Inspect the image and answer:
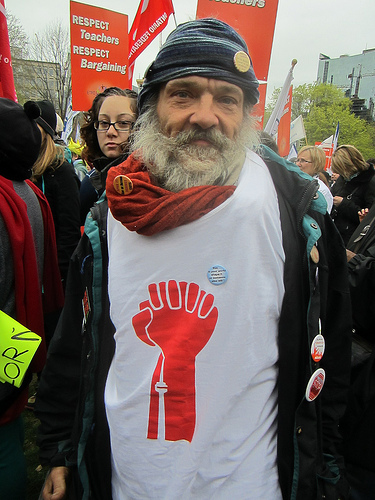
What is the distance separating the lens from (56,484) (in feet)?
4.27

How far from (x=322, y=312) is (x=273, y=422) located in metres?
0.37

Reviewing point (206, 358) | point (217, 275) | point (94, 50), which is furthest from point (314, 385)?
point (94, 50)

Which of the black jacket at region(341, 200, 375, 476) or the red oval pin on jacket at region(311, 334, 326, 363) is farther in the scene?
the black jacket at region(341, 200, 375, 476)

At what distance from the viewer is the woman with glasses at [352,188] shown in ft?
15.2

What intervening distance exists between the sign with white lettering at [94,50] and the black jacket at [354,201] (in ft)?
10.9

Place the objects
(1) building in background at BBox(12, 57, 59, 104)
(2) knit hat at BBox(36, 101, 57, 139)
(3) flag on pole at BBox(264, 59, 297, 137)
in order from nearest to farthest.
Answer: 1. (2) knit hat at BBox(36, 101, 57, 139)
2. (3) flag on pole at BBox(264, 59, 297, 137)
3. (1) building in background at BBox(12, 57, 59, 104)

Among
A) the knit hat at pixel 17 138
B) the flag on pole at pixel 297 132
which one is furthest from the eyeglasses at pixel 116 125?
the flag on pole at pixel 297 132

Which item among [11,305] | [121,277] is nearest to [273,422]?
[121,277]

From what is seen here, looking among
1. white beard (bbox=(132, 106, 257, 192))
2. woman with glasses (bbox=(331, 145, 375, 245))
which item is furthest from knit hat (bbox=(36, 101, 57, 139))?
woman with glasses (bbox=(331, 145, 375, 245))

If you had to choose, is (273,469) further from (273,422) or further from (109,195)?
(109,195)

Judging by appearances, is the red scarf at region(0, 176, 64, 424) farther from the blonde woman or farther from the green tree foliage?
the green tree foliage

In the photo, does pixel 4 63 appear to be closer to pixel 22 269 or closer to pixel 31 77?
pixel 22 269

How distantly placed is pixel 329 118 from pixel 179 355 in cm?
4129

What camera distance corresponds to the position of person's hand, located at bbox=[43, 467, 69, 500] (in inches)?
50.7
